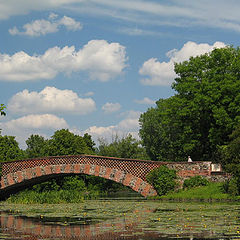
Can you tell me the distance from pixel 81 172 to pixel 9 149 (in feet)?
71.8

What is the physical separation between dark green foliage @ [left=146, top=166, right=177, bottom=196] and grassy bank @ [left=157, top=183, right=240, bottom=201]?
0.43 metres

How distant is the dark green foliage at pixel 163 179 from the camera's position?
100ft

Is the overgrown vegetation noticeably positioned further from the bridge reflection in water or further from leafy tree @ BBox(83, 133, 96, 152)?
leafy tree @ BBox(83, 133, 96, 152)

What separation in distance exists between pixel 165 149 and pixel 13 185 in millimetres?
34940

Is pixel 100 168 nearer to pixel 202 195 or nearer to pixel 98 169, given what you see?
pixel 98 169

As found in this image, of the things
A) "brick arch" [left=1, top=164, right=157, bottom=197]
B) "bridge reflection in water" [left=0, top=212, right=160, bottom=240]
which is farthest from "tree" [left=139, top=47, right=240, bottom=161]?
"bridge reflection in water" [left=0, top=212, right=160, bottom=240]

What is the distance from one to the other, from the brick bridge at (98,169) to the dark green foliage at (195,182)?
1.00 feet

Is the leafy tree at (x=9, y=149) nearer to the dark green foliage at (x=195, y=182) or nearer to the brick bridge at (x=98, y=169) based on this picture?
the brick bridge at (x=98, y=169)

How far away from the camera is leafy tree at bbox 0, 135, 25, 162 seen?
52.3m

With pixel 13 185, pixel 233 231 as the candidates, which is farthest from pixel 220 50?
pixel 233 231

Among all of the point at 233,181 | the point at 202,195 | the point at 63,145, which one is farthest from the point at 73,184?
the point at 233,181

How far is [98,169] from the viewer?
32.9m

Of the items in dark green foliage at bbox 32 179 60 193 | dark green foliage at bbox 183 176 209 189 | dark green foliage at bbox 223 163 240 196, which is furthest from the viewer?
dark green foliage at bbox 32 179 60 193

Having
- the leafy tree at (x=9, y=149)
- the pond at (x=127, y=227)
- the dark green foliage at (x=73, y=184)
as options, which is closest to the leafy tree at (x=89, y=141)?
the leafy tree at (x=9, y=149)
